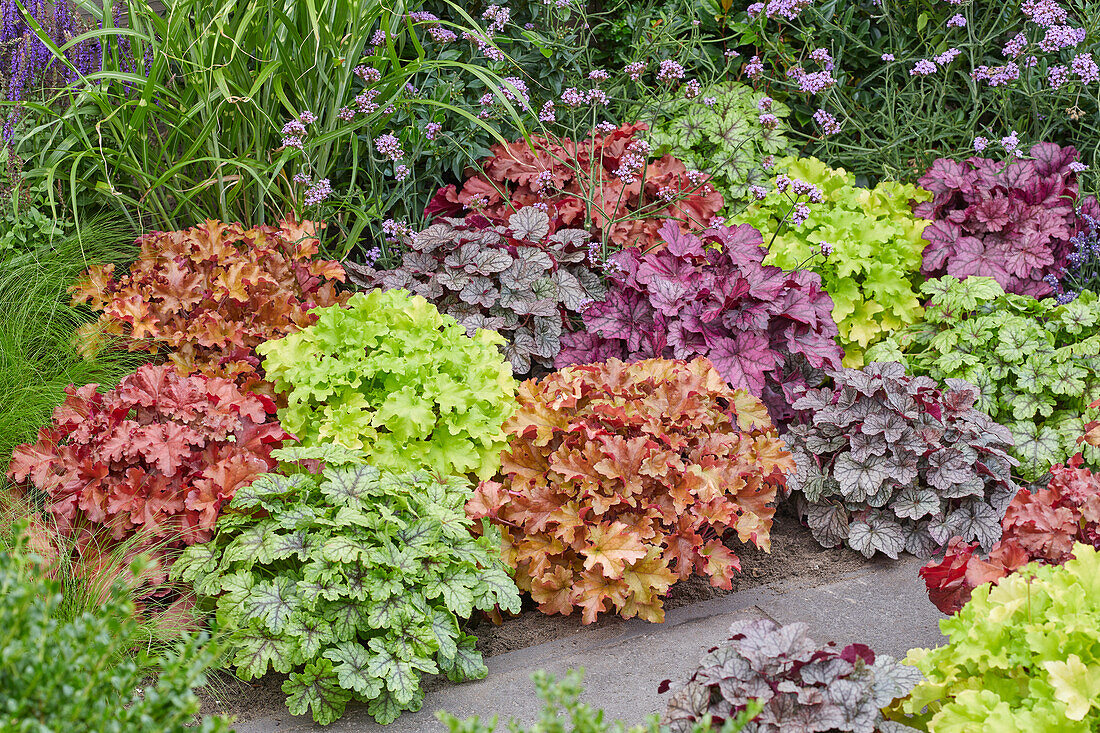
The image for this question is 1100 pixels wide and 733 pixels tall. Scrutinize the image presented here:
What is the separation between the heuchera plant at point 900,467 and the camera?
2.76m

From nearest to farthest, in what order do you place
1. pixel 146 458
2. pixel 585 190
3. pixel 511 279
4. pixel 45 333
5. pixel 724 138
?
pixel 146 458, pixel 45 333, pixel 511 279, pixel 585 190, pixel 724 138

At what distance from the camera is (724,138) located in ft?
12.8

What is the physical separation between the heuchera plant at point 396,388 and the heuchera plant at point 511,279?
0.31m

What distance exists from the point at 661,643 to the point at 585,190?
1.84 meters

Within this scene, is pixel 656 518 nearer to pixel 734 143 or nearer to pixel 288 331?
pixel 288 331

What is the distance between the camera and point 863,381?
2.89 metres

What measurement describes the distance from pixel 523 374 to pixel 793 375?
92 centimetres

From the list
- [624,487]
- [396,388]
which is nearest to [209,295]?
[396,388]

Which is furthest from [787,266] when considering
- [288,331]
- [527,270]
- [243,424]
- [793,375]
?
[243,424]

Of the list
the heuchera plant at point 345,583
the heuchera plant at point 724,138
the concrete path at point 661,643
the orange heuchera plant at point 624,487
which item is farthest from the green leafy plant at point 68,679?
the heuchera plant at point 724,138

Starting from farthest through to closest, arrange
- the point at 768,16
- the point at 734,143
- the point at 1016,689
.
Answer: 1. the point at 768,16
2. the point at 734,143
3. the point at 1016,689

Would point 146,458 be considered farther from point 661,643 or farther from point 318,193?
point 661,643

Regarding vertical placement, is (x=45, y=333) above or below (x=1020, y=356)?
below

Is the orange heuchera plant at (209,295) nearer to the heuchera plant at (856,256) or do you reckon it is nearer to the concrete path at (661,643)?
the concrete path at (661,643)
